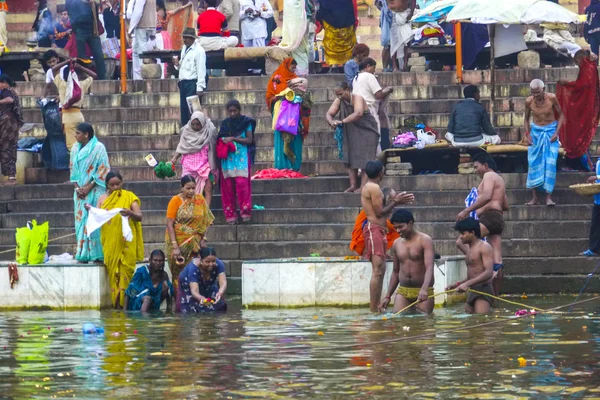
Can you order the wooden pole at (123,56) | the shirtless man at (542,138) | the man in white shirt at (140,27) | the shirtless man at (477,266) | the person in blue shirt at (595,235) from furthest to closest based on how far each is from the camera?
1. the man in white shirt at (140,27)
2. the wooden pole at (123,56)
3. the shirtless man at (542,138)
4. the person in blue shirt at (595,235)
5. the shirtless man at (477,266)

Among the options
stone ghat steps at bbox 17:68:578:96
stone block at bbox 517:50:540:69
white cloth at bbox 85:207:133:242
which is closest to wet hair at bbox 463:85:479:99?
stone ghat steps at bbox 17:68:578:96

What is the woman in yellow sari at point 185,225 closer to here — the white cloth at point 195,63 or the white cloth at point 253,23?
the white cloth at point 195,63

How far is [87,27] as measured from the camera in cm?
2200

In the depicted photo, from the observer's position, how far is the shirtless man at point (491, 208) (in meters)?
14.5

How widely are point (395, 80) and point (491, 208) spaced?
5799 millimetres

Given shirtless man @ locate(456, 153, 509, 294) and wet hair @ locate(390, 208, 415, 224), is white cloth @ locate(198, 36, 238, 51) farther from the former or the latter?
wet hair @ locate(390, 208, 415, 224)

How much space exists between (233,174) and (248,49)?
15.7ft

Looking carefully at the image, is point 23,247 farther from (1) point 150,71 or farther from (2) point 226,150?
(1) point 150,71

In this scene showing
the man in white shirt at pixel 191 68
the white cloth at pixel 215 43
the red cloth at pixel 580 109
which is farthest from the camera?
the white cloth at pixel 215 43

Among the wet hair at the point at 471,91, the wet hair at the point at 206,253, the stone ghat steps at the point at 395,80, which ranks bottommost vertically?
the wet hair at the point at 206,253

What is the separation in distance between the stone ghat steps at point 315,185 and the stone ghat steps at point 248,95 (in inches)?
100

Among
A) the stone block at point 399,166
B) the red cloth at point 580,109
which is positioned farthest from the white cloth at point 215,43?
the red cloth at point 580,109

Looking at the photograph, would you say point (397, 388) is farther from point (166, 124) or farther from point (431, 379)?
point (166, 124)

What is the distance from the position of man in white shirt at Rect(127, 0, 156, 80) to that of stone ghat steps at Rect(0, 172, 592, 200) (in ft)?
14.6
